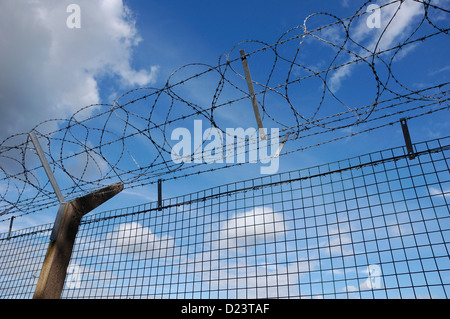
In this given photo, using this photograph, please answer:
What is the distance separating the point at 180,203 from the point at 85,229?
7.91ft

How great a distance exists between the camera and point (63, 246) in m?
7.35

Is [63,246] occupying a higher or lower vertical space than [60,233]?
lower

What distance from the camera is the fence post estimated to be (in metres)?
6.89

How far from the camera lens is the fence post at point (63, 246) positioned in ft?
22.6

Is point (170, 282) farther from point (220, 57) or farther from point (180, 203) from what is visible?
point (220, 57)

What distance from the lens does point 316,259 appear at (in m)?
5.11

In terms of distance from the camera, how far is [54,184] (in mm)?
6918
